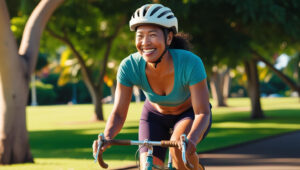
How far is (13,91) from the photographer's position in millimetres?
9523

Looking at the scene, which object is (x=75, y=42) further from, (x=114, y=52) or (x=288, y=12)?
(x=288, y=12)

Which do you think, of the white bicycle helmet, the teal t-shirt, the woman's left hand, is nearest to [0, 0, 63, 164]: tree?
the teal t-shirt

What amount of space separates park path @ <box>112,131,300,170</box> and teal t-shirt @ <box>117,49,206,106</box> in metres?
4.80

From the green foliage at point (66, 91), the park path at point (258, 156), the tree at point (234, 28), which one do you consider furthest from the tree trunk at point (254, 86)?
the green foliage at point (66, 91)

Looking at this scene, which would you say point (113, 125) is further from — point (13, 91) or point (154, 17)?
point (13, 91)

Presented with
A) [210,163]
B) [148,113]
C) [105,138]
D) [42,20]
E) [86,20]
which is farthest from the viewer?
[86,20]

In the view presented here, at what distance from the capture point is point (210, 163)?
9.20 meters

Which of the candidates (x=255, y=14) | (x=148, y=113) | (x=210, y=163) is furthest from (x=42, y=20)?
(x=255, y=14)

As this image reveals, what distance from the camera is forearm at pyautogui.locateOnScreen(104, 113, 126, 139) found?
3.66m

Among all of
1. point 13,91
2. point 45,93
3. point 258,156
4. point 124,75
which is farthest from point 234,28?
point 45,93

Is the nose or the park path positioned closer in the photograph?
the nose

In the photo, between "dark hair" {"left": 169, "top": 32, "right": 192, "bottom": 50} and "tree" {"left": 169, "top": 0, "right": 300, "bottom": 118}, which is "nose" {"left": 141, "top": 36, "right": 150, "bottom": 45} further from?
"tree" {"left": 169, "top": 0, "right": 300, "bottom": 118}

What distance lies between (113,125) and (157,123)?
1.59 feet

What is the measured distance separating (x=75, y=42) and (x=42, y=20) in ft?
47.4
